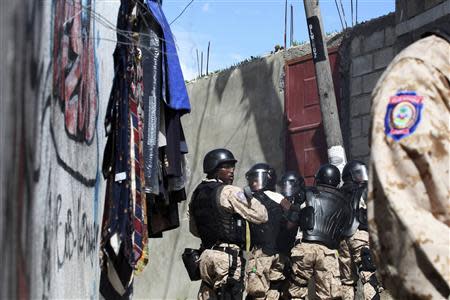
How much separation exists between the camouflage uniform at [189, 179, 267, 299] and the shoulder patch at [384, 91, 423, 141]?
643cm

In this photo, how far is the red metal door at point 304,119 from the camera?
46.5 feet

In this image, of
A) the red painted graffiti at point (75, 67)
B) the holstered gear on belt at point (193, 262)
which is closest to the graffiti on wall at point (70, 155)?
the red painted graffiti at point (75, 67)

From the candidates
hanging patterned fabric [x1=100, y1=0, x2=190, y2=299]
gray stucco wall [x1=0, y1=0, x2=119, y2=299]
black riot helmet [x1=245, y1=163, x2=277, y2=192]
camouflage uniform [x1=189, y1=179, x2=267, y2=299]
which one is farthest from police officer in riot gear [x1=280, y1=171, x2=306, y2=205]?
gray stucco wall [x1=0, y1=0, x2=119, y2=299]

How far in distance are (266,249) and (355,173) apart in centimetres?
136

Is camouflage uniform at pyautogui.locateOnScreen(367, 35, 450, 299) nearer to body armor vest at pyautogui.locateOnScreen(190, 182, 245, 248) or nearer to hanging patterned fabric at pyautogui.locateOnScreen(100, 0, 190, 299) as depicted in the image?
hanging patterned fabric at pyautogui.locateOnScreen(100, 0, 190, 299)

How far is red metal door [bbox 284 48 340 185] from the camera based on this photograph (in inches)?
558

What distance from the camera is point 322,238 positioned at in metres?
11.1

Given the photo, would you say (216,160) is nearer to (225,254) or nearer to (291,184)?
(225,254)

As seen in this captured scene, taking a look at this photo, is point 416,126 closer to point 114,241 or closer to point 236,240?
point 114,241

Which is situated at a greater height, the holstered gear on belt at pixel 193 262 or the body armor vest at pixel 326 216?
the body armor vest at pixel 326 216

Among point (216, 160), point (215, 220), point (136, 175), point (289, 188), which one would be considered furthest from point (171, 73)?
point (289, 188)

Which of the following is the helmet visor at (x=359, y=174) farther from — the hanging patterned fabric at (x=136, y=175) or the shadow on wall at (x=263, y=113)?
the hanging patterned fabric at (x=136, y=175)

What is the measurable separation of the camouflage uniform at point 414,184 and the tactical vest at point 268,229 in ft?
27.6

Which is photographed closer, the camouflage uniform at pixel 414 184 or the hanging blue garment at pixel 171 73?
the camouflage uniform at pixel 414 184
